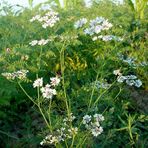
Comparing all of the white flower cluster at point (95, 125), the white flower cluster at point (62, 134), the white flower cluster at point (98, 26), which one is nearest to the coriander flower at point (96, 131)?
the white flower cluster at point (95, 125)

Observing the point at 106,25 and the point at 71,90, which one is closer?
the point at 106,25

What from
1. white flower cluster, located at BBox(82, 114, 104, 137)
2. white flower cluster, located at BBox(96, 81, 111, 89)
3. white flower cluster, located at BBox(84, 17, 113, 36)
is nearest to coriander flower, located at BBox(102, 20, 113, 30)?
white flower cluster, located at BBox(84, 17, 113, 36)

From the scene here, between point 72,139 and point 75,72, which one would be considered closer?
point 72,139

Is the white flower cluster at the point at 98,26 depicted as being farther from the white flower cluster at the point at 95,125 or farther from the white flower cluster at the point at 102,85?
the white flower cluster at the point at 95,125

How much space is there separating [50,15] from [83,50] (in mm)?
1287

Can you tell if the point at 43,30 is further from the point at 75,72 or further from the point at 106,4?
the point at 106,4

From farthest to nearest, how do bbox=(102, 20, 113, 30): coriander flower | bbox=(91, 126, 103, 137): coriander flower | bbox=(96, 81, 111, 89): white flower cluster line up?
bbox=(96, 81, 111, 89): white flower cluster < bbox=(102, 20, 113, 30): coriander flower < bbox=(91, 126, 103, 137): coriander flower

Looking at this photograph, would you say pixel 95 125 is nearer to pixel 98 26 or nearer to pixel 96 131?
pixel 96 131

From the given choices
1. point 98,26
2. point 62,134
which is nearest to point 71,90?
point 98,26

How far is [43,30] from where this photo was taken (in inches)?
200

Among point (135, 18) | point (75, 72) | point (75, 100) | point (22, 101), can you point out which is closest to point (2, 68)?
point (22, 101)

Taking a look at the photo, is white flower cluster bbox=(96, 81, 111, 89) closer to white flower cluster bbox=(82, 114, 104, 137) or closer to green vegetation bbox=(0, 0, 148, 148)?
green vegetation bbox=(0, 0, 148, 148)

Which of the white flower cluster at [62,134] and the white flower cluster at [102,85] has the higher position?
the white flower cluster at [102,85]

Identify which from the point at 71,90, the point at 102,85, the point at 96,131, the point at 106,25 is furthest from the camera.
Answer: the point at 71,90
